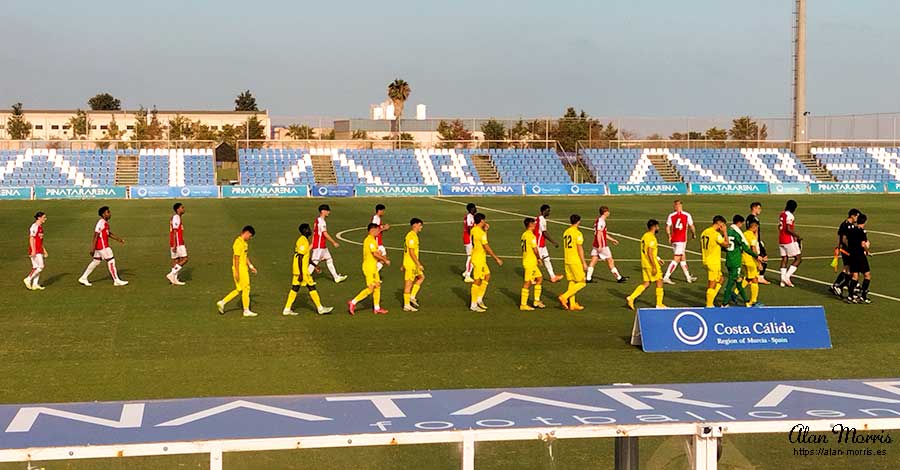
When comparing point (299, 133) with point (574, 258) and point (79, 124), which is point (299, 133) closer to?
point (79, 124)

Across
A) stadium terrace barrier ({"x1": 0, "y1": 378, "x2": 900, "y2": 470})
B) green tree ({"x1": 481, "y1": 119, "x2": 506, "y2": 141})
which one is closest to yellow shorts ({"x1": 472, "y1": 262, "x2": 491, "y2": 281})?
stadium terrace barrier ({"x1": 0, "y1": 378, "x2": 900, "y2": 470})

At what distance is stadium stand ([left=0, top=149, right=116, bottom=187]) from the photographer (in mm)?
66125

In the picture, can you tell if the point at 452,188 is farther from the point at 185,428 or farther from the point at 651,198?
the point at 185,428

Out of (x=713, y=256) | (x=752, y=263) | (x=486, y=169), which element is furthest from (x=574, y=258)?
(x=486, y=169)

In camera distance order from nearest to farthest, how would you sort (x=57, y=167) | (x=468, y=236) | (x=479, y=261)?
(x=479, y=261) < (x=468, y=236) < (x=57, y=167)

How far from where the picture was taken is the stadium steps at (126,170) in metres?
67.2

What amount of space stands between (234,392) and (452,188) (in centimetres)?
5249

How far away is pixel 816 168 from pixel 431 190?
1148 inches

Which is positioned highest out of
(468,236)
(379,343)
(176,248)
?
(468,236)

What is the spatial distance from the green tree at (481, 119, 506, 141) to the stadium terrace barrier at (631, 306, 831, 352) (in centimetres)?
7055

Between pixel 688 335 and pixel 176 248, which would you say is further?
pixel 176 248

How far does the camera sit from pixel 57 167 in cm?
6825

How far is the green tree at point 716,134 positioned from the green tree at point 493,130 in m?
18.0

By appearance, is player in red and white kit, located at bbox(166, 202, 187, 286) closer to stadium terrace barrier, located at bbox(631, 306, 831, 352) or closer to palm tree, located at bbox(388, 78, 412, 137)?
stadium terrace barrier, located at bbox(631, 306, 831, 352)
